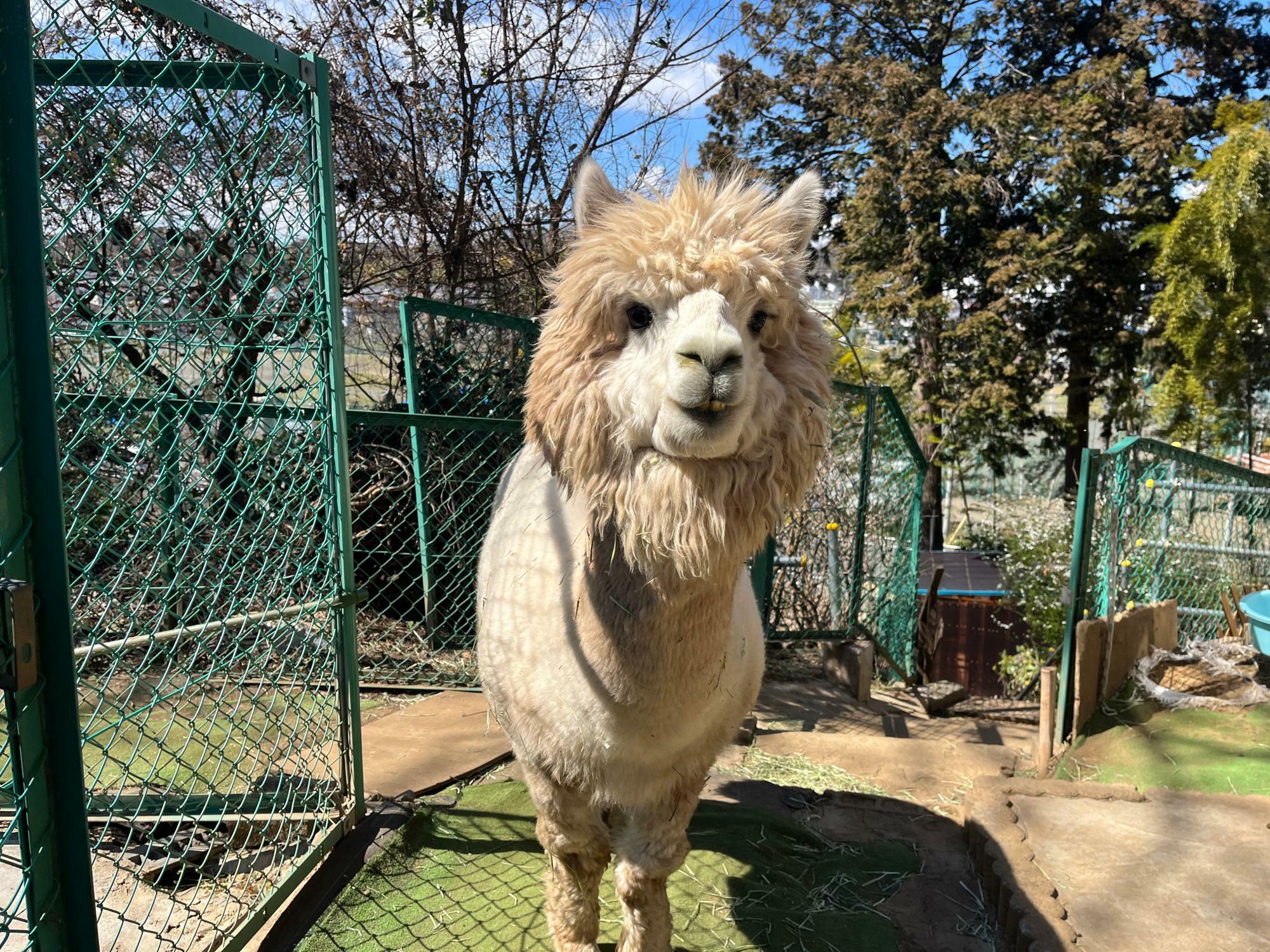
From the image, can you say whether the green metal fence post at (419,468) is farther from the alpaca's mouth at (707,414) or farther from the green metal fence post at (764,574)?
the alpaca's mouth at (707,414)

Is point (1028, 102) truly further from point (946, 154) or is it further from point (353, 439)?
point (353, 439)

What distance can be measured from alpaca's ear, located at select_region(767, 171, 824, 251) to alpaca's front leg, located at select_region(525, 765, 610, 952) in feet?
5.59

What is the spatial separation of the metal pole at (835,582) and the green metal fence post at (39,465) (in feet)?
17.7

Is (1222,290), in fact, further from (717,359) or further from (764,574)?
(717,359)

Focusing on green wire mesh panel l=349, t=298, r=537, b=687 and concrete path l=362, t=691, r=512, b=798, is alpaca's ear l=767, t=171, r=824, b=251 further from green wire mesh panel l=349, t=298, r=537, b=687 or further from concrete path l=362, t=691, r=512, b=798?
concrete path l=362, t=691, r=512, b=798

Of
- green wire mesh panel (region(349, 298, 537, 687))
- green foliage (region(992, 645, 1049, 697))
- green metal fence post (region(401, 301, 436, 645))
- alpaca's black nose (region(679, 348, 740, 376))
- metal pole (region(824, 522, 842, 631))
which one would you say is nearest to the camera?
alpaca's black nose (region(679, 348, 740, 376))

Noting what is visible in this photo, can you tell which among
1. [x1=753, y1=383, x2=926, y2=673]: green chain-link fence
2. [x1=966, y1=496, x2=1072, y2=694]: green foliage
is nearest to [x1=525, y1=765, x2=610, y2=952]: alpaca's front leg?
[x1=753, y1=383, x2=926, y2=673]: green chain-link fence

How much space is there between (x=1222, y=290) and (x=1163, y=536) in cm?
796

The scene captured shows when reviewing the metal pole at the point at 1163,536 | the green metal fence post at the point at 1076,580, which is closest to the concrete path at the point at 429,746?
the green metal fence post at the point at 1076,580

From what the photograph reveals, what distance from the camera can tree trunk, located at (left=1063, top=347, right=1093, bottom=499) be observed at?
15.5 metres

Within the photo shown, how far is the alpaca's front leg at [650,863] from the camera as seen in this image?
2.39 m

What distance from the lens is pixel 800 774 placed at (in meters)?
4.17

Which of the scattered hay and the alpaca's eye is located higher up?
the alpaca's eye

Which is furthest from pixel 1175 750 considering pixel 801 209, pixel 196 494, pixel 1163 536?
pixel 196 494
